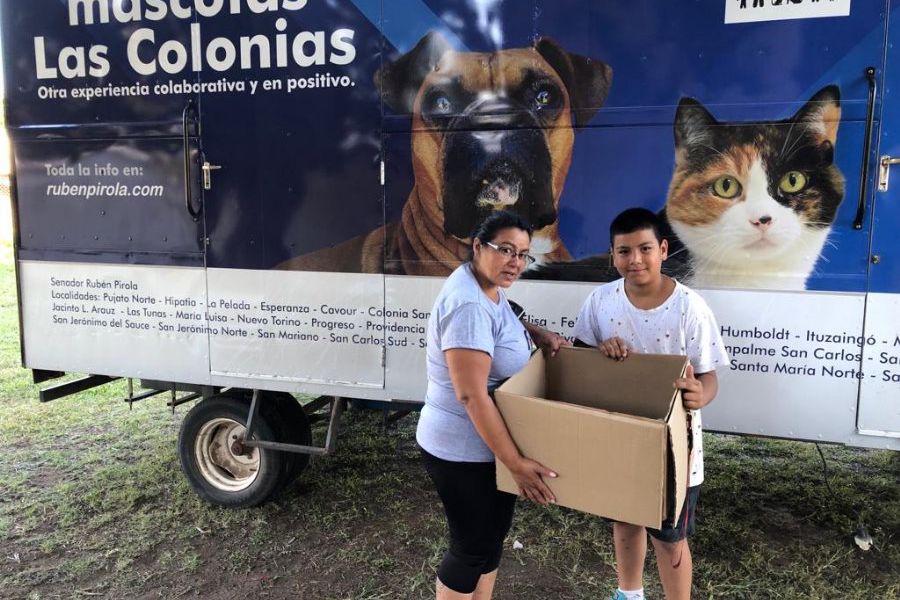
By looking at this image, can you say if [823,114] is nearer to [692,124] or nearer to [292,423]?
[692,124]

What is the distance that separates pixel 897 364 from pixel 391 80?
2.41m

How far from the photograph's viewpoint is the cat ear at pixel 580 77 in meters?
2.80

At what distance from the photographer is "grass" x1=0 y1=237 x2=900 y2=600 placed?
3.05m

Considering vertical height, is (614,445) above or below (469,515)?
above

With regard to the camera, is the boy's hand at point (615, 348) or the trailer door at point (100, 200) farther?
the trailer door at point (100, 200)

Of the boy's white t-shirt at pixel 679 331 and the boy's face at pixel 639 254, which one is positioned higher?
the boy's face at pixel 639 254

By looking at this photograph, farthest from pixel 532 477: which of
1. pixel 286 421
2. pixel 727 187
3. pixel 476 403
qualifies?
pixel 286 421

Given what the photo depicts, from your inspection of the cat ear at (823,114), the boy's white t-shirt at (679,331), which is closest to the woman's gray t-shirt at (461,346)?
the boy's white t-shirt at (679,331)

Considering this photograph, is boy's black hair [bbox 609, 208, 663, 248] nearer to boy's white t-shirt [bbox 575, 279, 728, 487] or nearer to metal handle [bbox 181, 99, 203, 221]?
boy's white t-shirt [bbox 575, 279, 728, 487]

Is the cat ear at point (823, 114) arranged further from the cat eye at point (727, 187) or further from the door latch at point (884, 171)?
the cat eye at point (727, 187)

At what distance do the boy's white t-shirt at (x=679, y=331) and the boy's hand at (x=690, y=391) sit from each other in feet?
0.30

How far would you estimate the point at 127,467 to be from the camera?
441cm

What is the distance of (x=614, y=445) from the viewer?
1.74 metres

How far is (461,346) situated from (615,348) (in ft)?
1.86
